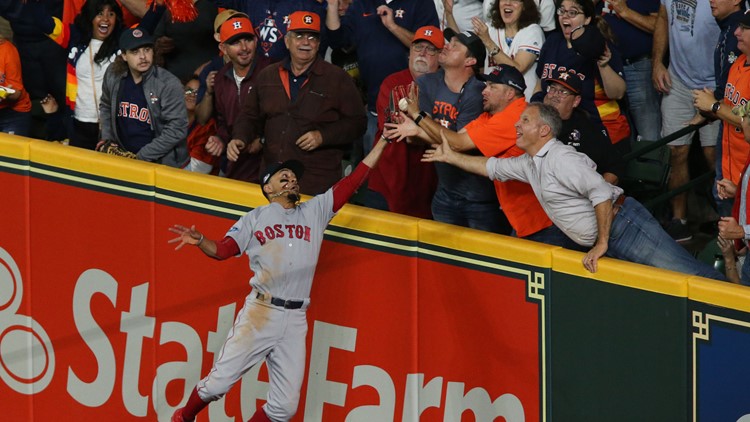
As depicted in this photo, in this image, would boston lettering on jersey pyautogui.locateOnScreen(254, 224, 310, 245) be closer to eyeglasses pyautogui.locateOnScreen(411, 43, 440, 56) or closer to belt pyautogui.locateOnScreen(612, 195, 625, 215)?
belt pyautogui.locateOnScreen(612, 195, 625, 215)

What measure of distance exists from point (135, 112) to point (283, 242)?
9.15 feet

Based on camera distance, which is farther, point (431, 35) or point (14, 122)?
point (14, 122)

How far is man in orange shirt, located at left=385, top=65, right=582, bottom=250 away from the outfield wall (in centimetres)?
55

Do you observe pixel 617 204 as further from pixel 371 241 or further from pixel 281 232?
pixel 281 232

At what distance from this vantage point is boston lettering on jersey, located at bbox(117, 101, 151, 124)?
1168 cm

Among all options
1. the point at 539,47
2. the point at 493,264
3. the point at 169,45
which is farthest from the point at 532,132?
the point at 169,45

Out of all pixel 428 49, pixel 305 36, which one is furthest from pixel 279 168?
pixel 428 49

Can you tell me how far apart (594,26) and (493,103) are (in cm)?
176

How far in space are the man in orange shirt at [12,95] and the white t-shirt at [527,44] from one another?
426 centimetres

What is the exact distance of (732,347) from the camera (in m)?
8.15

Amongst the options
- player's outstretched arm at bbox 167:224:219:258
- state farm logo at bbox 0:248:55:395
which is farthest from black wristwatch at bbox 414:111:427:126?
state farm logo at bbox 0:248:55:395

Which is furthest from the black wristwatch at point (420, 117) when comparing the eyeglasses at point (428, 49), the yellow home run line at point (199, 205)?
the yellow home run line at point (199, 205)

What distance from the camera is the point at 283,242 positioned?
31.0ft

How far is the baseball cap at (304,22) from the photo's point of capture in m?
11.0
